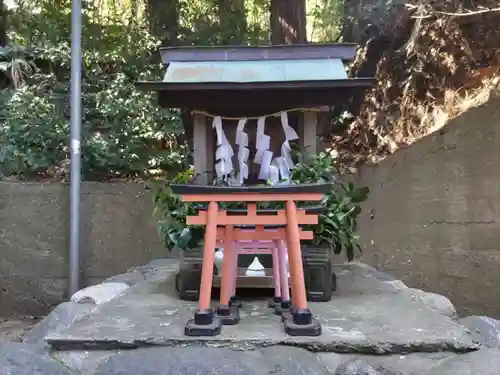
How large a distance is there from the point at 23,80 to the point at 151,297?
389 cm

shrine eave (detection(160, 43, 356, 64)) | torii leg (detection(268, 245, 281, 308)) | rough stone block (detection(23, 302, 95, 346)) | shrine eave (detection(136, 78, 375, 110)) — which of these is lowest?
rough stone block (detection(23, 302, 95, 346))

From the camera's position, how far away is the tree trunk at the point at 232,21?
226 inches

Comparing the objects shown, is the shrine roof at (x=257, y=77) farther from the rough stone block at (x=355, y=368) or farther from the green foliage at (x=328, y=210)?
the rough stone block at (x=355, y=368)

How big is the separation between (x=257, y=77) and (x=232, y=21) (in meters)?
3.25

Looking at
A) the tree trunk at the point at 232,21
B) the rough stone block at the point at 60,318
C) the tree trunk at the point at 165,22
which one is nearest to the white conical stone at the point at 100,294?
the rough stone block at the point at 60,318

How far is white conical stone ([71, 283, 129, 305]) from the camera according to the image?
302 cm

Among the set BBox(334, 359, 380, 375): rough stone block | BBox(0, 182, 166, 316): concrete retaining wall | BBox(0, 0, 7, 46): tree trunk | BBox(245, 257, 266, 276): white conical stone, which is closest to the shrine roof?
BBox(245, 257, 266, 276): white conical stone

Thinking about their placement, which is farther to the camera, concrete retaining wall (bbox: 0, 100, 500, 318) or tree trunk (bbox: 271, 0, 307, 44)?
tree trunk (bbox: 271, 0, 307, 44)

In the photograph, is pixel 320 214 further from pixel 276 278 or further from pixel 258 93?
pixel 258 93

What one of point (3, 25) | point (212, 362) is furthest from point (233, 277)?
point (3, 25)

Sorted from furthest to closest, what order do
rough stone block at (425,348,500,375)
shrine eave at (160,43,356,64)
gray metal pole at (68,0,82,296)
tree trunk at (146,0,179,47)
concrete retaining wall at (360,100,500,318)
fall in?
1. tree trunk at (146,0,179,47)
2. concrete retaining wall at (360,100,500,318)
3. gray metal pole at (68,0,82,296)
4. shrine eave at (160,43,356,64)
5. rough stone block at (425,348,500,375)

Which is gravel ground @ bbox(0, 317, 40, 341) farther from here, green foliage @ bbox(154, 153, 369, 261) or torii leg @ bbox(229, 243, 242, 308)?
torii leg @ bbox(229, 243, 242, 308)

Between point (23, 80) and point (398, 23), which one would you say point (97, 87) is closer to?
point (23, 80)

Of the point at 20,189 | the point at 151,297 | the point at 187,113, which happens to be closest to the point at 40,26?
the point at 20,189
